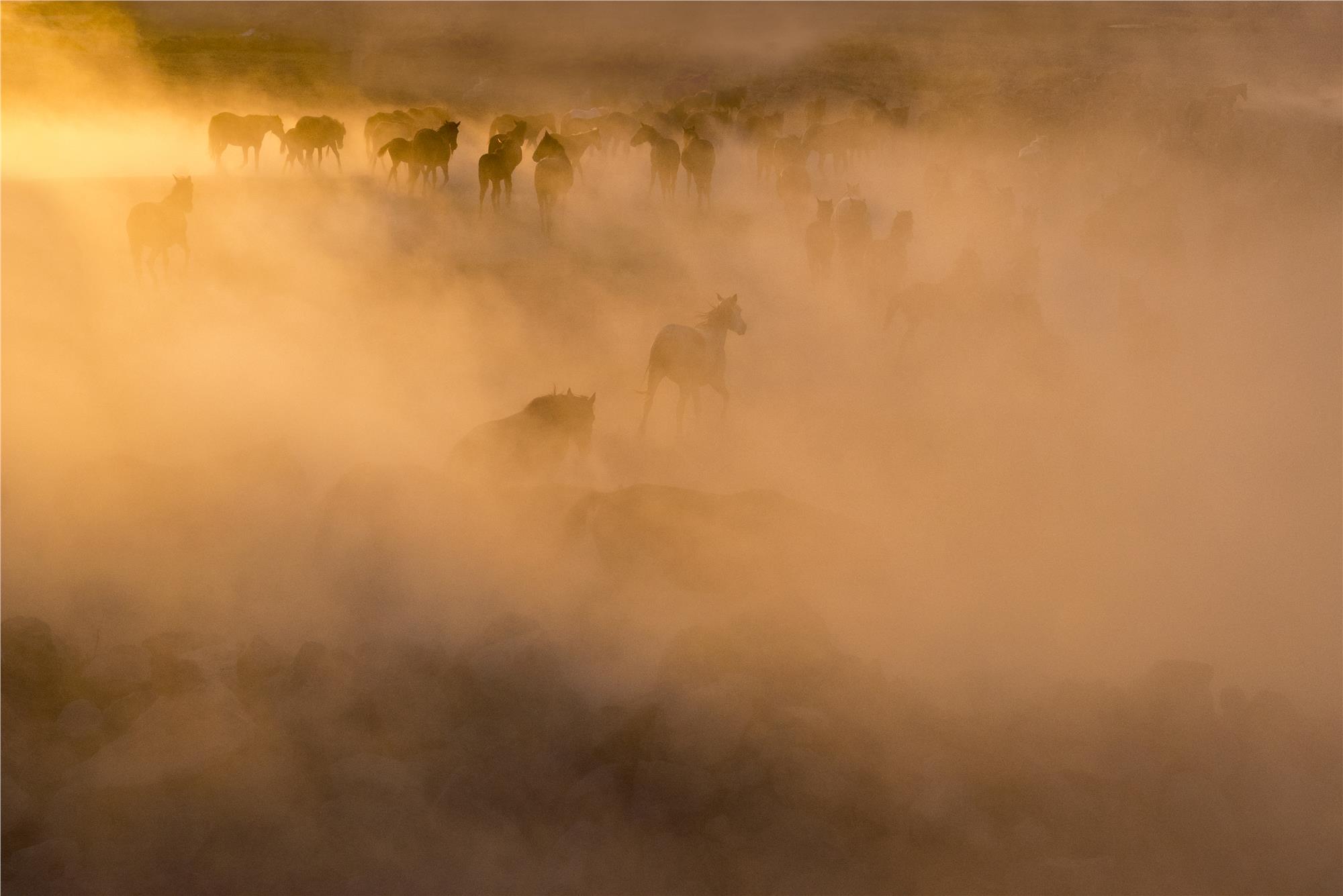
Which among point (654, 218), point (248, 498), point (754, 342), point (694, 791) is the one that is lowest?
point (694, 791)

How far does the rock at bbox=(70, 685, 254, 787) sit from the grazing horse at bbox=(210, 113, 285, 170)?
11.5 metres

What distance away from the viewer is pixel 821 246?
12.1 m

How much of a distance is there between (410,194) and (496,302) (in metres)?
4.17

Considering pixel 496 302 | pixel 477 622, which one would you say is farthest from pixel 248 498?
pixel 496 302

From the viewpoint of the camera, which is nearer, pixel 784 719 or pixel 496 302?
pixel 784 719

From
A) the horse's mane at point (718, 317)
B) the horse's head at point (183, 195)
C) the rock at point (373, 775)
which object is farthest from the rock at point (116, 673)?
the horse's head at point (183, 195)

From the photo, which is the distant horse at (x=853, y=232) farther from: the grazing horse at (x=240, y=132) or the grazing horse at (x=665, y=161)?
the grazing horse at (x=240, y=132)

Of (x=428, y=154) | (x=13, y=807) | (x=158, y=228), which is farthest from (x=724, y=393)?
(x=428, y=154)

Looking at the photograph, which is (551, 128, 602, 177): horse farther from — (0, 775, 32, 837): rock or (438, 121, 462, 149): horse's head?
(0, 775, 32, 837): rock

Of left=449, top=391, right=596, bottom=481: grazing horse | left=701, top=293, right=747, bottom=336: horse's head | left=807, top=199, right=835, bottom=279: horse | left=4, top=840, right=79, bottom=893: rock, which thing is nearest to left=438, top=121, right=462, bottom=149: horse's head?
left=807, top=199, right=835, bottom=279: horse

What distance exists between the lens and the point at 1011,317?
11.1 meters

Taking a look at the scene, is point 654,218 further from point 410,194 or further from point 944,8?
point 944,8

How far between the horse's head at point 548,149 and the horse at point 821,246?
3424 millimetres

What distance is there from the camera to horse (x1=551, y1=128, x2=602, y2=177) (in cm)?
1493
